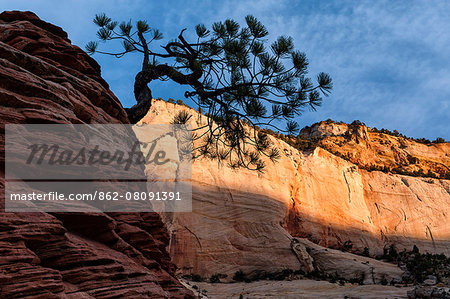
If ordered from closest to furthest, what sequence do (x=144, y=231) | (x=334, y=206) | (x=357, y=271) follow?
(x=144, y=231) < (x=357, y=271) < (x=334, y=206)

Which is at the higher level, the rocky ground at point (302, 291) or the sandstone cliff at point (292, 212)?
the sandstone cliff at point (292, 212)

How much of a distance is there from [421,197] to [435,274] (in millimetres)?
16090

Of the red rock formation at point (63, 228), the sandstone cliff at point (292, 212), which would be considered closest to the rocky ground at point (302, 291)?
the sandstone cliff at point (292, 212)

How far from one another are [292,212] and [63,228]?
937 inches

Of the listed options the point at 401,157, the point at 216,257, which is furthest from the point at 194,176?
the point at 401,157

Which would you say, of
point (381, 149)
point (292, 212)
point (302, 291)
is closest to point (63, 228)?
point (302, 291)

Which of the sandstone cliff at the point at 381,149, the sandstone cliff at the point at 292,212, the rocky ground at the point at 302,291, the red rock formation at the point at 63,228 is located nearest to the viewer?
the red rock formation at the point at 63,228

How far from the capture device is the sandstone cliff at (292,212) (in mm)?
21016

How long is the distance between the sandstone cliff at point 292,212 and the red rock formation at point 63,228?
12828 millimetres

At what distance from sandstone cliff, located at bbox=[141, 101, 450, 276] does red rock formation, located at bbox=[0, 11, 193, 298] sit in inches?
505

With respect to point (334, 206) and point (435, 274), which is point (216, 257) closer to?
point (435, 274)

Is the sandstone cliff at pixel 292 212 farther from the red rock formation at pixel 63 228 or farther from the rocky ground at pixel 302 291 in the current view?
the red rock formation at pixel 63 228

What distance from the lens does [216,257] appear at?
2061 cm

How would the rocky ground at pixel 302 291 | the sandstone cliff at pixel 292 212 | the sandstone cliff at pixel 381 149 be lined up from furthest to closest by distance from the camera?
the sandstone cliff at pixel 381 149 < the sandstone cliff at pixel 292 212 < the rocky ground at pixel 302 291
